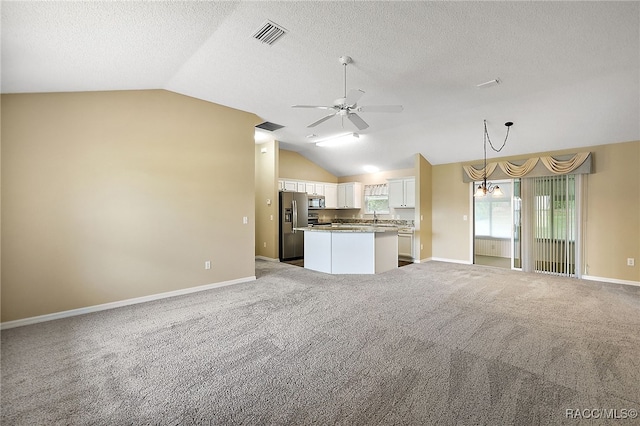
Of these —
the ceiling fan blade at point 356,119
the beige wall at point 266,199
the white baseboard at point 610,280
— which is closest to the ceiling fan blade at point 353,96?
the ceiling fan blade at point 356,119

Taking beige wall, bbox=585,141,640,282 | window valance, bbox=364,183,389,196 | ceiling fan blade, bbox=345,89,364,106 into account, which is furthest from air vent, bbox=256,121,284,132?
beige wall, bbox=585,141,640,282

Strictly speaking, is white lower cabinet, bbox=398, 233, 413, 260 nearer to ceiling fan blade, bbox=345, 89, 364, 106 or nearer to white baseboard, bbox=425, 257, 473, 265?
white baseboard, bbox=425, 257, 473, 265

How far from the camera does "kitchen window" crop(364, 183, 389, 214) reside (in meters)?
8.62

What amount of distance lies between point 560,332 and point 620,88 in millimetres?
3695

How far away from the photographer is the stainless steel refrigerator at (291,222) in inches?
289

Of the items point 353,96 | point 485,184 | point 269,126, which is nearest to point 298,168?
point 269,126

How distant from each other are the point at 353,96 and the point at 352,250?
3.43 metres

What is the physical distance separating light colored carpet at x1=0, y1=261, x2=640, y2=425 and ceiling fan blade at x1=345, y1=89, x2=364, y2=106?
8.58 ft

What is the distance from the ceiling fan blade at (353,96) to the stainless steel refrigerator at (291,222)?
4421mm

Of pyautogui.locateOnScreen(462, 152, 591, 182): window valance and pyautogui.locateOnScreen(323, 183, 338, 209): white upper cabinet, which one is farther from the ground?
pyautogui.locateOnScreen(462, 152, 591, 182): window valance

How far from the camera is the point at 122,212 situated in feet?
12.9

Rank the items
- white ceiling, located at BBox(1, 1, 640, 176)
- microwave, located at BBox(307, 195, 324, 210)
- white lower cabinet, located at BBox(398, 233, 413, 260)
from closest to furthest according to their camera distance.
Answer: white ceiling, located at BBox(1, 1, 640, 176)
white lower cabinet, located at BBox(398, 233, 413, 260)
microwave, located at BBox(307, 195, 324, 210)

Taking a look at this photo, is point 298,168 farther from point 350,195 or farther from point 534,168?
point 534,168

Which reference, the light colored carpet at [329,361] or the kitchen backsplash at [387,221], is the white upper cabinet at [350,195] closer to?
the kitchen backsplash at [387,221]
